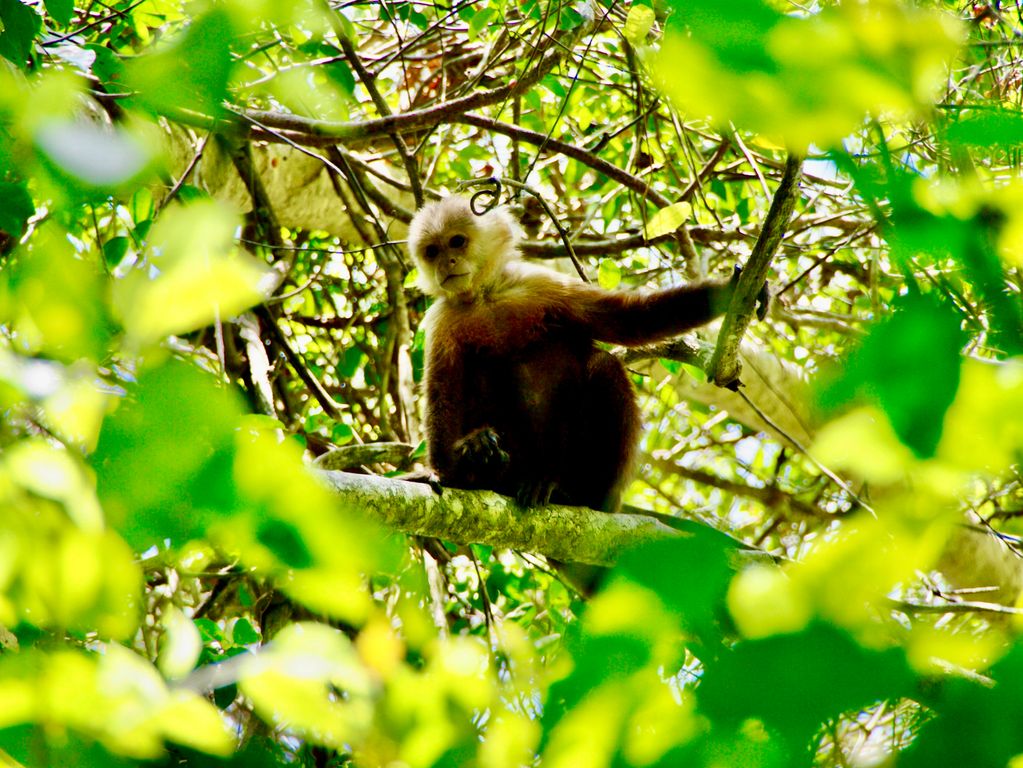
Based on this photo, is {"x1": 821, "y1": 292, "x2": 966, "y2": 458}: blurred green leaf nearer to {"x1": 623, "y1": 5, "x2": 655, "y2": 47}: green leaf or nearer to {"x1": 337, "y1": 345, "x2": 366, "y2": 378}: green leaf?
{"x1": 623, "y1": 5, "x2": 655, "y2": 47}: green leaf

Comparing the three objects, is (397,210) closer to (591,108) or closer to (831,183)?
(591,108)

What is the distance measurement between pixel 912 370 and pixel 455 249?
16.3 feet

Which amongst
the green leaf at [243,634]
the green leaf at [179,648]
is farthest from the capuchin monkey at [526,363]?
the green leaf at [179,648]

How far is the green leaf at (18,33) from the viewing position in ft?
9.65

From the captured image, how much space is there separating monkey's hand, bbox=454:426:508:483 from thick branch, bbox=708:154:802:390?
116 cm

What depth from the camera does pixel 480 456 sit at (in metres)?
4.45

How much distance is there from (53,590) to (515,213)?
5.88m

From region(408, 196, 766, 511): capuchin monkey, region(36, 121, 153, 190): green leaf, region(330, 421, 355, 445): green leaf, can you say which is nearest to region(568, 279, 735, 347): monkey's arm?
region(408, 196, 766, 511): capuchin monkey

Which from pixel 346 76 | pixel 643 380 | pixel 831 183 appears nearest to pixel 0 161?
pixel 346 76

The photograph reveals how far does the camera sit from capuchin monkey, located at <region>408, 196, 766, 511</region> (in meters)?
4.61

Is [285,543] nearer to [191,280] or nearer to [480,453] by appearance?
[191,280]

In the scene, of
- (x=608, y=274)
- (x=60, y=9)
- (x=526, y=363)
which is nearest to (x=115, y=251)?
(x=60, y=9)

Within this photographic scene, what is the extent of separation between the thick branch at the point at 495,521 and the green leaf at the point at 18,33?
1714mm

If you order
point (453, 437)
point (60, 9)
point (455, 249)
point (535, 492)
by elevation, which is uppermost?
point (455, 249)
